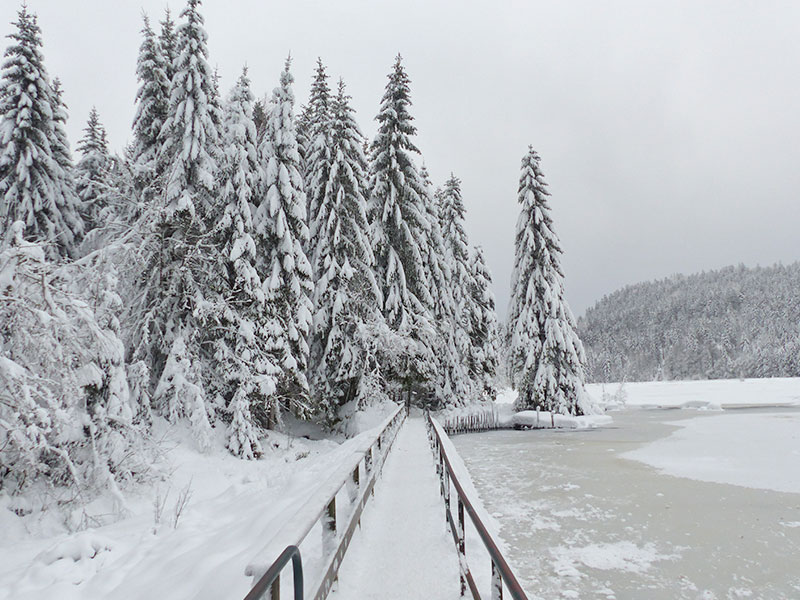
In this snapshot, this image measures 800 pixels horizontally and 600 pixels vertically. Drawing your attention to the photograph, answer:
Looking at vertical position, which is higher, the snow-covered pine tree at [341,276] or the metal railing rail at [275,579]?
the snow-covered pine tree at [341,276]

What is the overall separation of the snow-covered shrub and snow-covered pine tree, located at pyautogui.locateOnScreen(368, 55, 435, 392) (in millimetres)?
14974

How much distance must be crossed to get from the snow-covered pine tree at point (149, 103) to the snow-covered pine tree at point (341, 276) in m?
7.13

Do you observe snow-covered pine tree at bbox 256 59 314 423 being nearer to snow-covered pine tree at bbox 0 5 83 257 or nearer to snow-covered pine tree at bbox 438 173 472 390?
snow-covered pine tree at bbox 0 5 83 257

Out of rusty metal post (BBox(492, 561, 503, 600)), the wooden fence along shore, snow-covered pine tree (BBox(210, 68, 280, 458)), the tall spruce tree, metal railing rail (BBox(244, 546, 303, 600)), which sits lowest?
the wooden fence along shore

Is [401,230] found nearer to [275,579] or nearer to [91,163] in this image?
[91,163]

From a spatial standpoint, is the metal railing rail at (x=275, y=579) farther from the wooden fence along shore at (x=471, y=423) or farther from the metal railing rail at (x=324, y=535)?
the wooden fence along shore at (x=471, y=423)

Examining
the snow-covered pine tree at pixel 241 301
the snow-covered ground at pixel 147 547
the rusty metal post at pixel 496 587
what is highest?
the snow-covered pine tree at pixel 241 301

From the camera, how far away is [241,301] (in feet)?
56.9

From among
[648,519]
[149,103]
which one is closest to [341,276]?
[149,103]

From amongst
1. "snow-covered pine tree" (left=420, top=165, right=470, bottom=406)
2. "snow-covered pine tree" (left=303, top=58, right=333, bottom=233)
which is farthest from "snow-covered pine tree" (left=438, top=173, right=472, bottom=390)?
"snow-covered pine tree" (left=303, top=58, right=333, bottom=233)

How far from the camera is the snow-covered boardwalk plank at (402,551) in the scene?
16.4 ft

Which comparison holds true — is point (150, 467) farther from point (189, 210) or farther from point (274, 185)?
point (274, 185)

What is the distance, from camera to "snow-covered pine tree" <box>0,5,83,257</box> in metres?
20.4

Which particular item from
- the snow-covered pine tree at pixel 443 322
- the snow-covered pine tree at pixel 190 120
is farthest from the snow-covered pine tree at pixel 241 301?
the snow-covered pine tree at pixel 443 322
